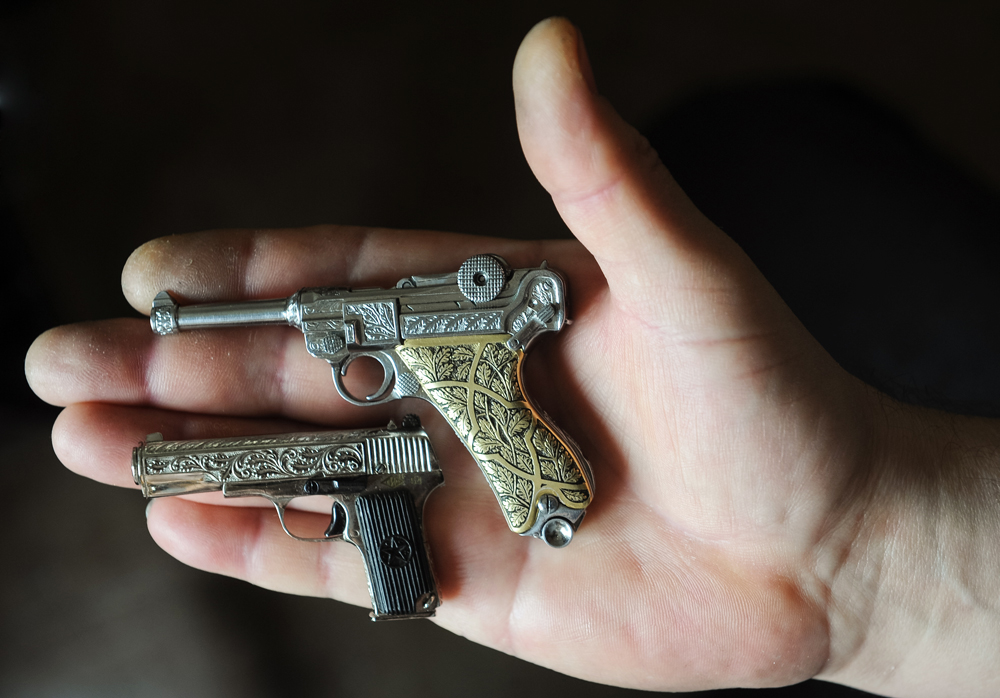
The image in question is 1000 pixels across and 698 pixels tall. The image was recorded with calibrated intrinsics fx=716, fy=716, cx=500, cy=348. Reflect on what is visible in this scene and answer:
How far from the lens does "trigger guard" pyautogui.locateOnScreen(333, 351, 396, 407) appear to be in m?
3.52

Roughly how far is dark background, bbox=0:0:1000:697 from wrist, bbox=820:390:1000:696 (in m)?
0.91

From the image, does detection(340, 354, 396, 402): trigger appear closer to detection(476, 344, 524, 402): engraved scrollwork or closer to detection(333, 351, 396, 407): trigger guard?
detection(333, 351, 396, 407): trigger guard

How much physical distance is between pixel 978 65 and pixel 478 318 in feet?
11.8

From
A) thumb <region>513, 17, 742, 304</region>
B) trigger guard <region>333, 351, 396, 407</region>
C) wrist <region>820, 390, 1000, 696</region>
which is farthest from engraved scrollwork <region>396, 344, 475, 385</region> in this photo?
wrist <region>820, 390, 1000, 696</region>

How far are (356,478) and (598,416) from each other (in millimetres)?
1199

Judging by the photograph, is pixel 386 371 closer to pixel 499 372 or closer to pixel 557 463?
pixel 499 372

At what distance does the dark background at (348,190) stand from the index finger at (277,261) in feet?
2.30

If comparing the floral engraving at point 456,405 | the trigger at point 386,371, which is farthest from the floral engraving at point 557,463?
the trigger at point 386,371

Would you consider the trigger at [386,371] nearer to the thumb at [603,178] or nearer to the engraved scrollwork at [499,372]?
the engraved scrollwork at [499,372]

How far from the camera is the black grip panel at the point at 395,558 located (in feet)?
11.2

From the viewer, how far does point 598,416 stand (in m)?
3.45

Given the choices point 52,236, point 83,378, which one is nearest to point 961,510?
point 83,378

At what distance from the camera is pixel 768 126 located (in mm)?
4375

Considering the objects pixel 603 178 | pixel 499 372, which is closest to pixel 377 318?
pixel 499 372
